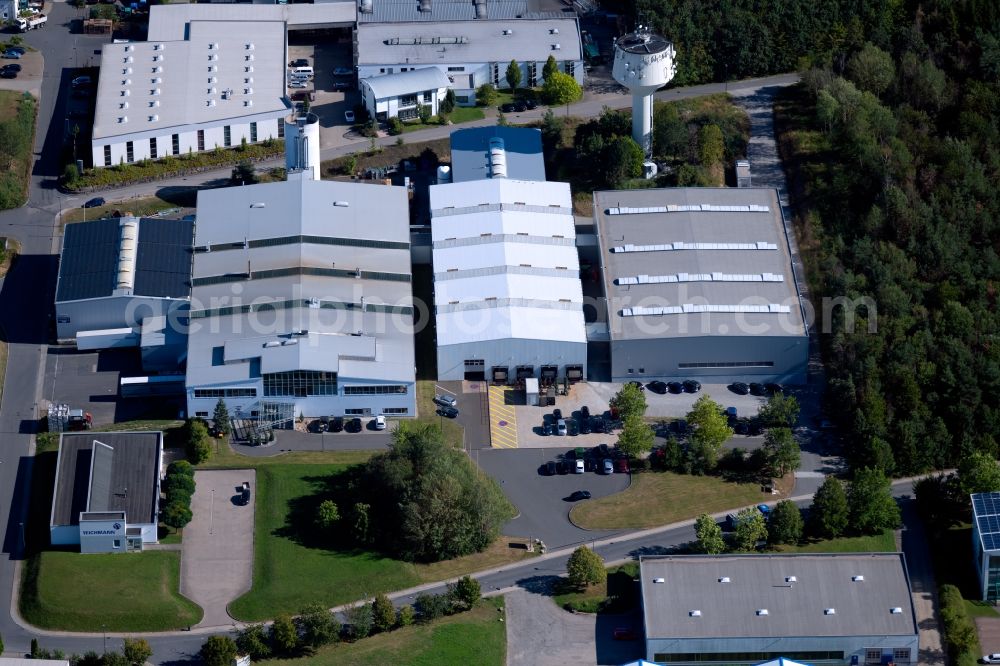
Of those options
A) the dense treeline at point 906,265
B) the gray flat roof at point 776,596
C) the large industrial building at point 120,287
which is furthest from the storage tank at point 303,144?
the gray flat roof at point 776,596

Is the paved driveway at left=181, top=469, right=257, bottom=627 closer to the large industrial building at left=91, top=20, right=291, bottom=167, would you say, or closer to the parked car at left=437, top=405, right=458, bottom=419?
the parked car at left=437, top=405, right=458, bottom=419

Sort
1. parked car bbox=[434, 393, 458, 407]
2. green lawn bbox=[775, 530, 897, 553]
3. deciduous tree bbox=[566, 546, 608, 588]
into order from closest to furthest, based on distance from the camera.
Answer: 1. deciduous tree bbox=[566, 546, 608, 588]
2. green lawn bbox=[775, 530, 897, 553]
3. parked car bbox=[434, 393, 458, 407]

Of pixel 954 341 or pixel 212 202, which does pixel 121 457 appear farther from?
pixel 954 341

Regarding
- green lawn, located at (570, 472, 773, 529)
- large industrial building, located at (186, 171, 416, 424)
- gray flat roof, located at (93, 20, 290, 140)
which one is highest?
gray flat roof, located at (93, 20, 290, 140)

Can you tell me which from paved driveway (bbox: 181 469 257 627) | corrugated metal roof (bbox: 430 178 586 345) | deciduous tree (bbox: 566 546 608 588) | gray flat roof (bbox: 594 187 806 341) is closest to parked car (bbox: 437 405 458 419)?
corrugated metal roof (bbox: 430 178 586 345)

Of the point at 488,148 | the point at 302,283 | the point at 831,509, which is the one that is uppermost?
the point at 488,148

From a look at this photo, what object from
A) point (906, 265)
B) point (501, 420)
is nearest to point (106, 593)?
point (501, 420)

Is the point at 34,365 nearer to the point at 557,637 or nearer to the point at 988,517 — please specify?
the point at 557,637
